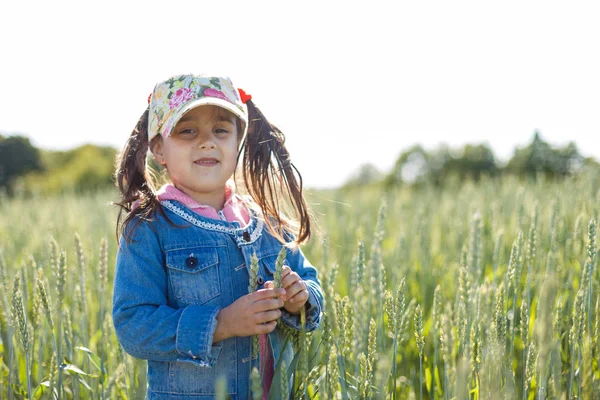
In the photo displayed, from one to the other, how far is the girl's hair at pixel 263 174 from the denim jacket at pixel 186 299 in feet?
0.61

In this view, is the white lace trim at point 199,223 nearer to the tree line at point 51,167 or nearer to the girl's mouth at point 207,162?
the girl's mouth at point 207,162

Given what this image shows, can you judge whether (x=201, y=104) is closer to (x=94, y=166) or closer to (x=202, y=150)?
(x=202, y=150)

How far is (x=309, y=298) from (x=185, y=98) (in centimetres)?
68

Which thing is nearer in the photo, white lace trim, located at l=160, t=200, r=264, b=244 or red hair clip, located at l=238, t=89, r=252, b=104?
white lace trim, located at l=160, t=200, r=264, b=244

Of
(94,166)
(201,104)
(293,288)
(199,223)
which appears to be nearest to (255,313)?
(293,288)

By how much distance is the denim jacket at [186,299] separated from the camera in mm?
1331

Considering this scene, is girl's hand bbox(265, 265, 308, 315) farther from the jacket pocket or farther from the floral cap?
the floral cap

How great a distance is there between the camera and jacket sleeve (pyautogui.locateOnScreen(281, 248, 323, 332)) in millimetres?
1431

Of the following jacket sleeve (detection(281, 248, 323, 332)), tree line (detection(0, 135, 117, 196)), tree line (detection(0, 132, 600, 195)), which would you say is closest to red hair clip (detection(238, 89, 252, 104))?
jacket sleeve (detection(281, 248, 323, 332))

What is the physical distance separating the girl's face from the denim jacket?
0.30ft

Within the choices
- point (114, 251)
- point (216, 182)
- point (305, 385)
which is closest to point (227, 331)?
point (305, 385)

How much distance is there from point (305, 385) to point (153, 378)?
21.6 inches

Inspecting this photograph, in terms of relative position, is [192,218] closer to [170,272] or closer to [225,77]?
[170,272]

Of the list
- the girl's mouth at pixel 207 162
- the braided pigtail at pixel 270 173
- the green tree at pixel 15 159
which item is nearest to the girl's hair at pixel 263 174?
the braided pigtail at pixel 270 173
